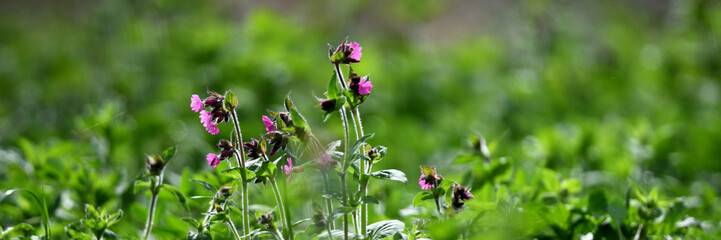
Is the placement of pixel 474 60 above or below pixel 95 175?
above

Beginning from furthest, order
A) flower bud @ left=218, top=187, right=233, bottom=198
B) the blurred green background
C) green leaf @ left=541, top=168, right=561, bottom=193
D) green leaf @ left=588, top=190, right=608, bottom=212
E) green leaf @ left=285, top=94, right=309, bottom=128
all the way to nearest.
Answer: the blurred green background → green leaf @ left=541, top=168, right=561, bottom=193 → green leaf @ left=588, top=190, right=608, bottom=212 → flower bud @ left=218, top=187, right=233, bottom=198 → green leaf @ left=285, top=94, right=309, bottom=128

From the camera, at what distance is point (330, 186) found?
3.09 ft

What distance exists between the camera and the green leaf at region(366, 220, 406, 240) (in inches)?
35.2

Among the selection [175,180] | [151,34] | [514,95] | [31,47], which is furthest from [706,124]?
[31,47]

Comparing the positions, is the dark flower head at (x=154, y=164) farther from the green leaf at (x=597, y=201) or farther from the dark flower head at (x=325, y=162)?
the green leaf at (x=597, y=201)

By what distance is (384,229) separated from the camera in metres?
0.92

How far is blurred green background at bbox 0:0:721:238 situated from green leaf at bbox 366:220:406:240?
0.17 m

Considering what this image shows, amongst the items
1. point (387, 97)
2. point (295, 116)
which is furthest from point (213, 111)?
point (387, 97)

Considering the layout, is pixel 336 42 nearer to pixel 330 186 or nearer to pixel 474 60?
pixel 474 60

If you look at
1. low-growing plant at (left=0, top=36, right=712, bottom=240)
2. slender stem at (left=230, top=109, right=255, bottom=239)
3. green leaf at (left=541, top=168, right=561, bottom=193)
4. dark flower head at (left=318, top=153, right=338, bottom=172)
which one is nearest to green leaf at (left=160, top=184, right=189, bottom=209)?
low-growing plant at (left=0, top=36, right=712, bottom=240)

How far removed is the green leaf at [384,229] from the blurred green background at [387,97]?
6.5 inches

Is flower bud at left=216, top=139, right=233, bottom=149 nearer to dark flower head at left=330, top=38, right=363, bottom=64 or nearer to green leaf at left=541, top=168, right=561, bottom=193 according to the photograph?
dark flower head at left=330, top=38, right=363, bottom=64

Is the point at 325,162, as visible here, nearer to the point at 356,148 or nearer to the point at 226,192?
the point at 356,148

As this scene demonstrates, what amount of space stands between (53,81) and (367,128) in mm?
1941
